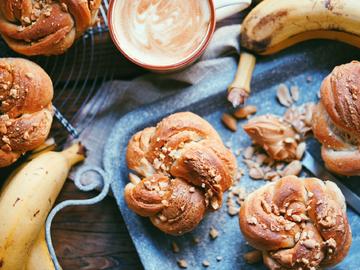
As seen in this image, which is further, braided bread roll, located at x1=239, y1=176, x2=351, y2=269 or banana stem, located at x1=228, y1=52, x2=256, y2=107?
banana stem, located at x1=228, y1=52, x2=256, y2=107

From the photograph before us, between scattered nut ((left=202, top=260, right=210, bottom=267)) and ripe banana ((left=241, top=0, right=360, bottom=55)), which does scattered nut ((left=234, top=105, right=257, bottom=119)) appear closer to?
ripe banana ((left=241, top=0, right=360, bottom=55))

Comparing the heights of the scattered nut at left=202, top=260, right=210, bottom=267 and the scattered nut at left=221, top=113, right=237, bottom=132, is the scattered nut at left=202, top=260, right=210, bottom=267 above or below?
below

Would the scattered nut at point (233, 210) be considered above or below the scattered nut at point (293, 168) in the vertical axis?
below

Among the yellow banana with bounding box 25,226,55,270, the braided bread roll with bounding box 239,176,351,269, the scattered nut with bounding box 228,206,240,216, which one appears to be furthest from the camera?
the scattered nut with bounding box 228,206,240,216

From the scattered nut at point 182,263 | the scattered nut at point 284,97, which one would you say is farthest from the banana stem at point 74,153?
the scattered nut at point 284,97

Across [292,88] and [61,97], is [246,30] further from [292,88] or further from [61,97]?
[61,97]

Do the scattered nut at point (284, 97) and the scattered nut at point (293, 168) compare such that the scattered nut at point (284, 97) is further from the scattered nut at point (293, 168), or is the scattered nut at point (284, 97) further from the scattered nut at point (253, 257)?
the scattered nut at point (253, 257)

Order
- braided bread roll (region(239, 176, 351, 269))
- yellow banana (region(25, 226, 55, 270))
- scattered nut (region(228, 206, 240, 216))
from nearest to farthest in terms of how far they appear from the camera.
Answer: braided bread roll (region(239, 176, 351, 269)) → yellow banana (region(25, 226, 55, 270)) → scattered nut (region(228, 206, 240, 216))

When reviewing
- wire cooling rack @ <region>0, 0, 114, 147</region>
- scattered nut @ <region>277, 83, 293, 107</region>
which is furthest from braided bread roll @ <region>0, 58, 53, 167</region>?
scattered nut @ <region>277, 83, 293, 107</region>
